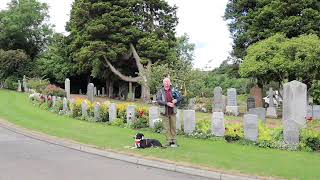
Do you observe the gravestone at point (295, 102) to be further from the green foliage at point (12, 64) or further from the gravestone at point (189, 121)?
the green foliage at point (12, 64)

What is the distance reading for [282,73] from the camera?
3472 cm

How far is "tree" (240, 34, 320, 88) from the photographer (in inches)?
1281

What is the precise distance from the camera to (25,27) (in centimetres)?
7225

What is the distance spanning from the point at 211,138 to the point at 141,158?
15.3 ft

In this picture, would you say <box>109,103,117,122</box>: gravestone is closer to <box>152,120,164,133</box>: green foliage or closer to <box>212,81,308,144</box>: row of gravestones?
<box>152,120,164,133</box>: green foliage

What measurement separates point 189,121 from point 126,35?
31.4 m

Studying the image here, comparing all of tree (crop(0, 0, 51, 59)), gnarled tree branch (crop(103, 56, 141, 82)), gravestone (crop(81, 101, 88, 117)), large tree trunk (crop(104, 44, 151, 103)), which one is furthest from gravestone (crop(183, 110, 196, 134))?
tree (crop(0, 0, 51, 59))

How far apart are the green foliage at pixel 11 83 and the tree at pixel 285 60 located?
34.4m

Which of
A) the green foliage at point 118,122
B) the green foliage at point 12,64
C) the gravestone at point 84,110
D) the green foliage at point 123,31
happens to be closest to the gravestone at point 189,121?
the green foliage at point 118,122

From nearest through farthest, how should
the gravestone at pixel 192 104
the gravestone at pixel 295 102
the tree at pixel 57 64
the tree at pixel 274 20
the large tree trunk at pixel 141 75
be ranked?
the gravestone at pixel 295 102 < the gravestone at pixel 192 104 < the tree at pixel 274 20 < the large tree trunk at pixel 141 75 < the tree at pixel 57 64

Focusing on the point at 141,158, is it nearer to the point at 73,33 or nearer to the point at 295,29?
the point at 295,29

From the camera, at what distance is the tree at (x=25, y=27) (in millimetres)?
70312

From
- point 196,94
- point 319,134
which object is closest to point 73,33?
point 196,94

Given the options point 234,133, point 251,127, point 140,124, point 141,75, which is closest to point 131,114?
point 140,124
